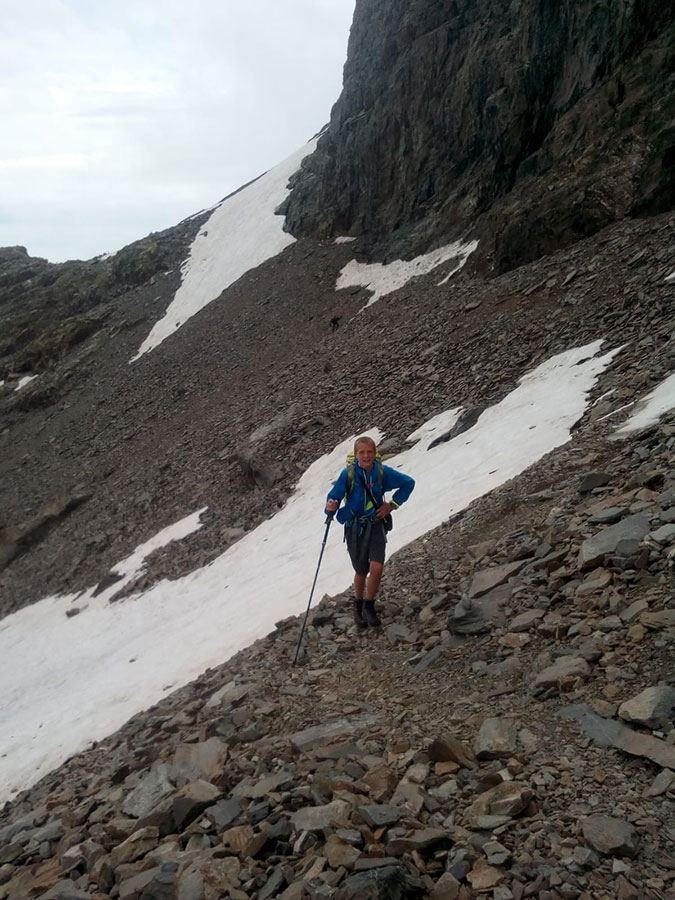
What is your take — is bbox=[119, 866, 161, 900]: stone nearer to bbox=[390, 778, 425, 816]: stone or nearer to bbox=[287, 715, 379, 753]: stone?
bbox=[287, 715, 379, 753]: stone

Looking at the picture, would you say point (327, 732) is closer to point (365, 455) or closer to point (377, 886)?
point (377, 886)

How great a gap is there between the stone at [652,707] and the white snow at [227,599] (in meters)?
5.90

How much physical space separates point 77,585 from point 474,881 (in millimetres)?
20218

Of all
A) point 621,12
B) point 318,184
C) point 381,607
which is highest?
Result: point 318,184

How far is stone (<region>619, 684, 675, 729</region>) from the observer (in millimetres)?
4094

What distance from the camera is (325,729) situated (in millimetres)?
5637

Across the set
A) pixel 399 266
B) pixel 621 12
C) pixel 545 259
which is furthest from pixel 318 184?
pixel 545 259

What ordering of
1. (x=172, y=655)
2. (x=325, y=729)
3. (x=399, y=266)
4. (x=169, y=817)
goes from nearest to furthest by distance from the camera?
(x=169, y=817), (x=325, y=729), (x=172, y=655), (x=399, y=266)

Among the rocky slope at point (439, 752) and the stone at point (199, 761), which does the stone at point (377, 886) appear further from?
the stone at point (199, 761)

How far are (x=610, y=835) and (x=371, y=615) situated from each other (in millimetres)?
4576

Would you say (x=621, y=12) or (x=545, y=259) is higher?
(x=621, y=12)

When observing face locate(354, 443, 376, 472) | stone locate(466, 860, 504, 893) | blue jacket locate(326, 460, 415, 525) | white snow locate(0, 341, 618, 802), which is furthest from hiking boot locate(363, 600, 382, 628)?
stone locate(466, 860, 504, 893)

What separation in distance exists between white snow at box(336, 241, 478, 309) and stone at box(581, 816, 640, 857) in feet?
82.0

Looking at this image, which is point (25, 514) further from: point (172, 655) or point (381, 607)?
point (381, 607)
